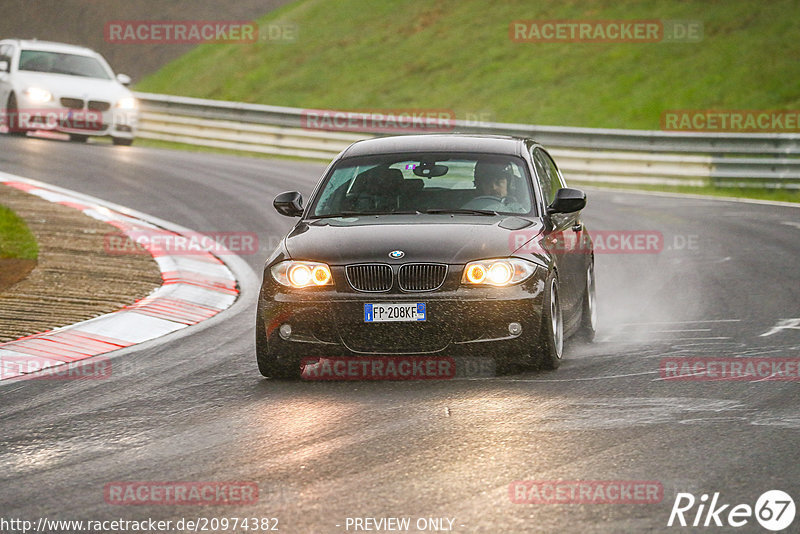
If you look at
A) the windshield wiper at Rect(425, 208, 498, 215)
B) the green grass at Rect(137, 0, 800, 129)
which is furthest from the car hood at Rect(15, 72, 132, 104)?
the windshield wiper at Rect(425, 208, 498, 215)

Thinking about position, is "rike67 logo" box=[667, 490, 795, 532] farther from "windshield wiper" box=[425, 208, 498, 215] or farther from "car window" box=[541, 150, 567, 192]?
"car window" box=[541, 150, 567, 192]

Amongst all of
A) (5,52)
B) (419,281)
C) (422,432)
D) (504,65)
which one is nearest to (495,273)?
(419,281)

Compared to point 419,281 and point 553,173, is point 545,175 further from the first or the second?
point 419,281

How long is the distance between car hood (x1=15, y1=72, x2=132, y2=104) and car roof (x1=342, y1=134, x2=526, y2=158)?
16179 mm

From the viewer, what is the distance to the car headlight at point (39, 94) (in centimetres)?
2510

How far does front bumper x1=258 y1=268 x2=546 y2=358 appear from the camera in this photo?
8.36 m

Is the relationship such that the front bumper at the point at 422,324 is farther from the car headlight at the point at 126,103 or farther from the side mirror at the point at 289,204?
the car headlight at the point at 126,103

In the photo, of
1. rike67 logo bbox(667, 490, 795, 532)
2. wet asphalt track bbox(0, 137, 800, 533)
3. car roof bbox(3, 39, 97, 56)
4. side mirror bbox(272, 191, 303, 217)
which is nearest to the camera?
rike67 logo bbox(667, 490, 795, 532)

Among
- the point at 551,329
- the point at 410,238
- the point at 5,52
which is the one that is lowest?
the point at 551,329

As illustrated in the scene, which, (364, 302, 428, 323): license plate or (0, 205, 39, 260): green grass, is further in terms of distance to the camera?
(0, 205, 39, 260): green grass

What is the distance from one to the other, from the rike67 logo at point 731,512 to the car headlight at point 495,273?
293 cm

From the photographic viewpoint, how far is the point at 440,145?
9.99 meters

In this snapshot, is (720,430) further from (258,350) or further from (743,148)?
(743,148)

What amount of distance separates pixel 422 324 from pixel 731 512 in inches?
125
